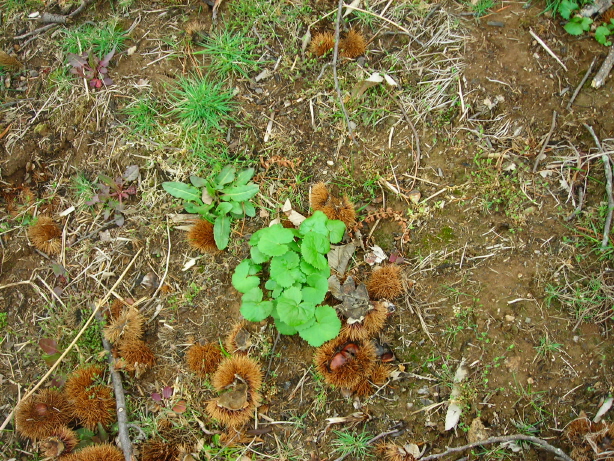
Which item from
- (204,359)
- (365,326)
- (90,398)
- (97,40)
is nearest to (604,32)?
(365,326)

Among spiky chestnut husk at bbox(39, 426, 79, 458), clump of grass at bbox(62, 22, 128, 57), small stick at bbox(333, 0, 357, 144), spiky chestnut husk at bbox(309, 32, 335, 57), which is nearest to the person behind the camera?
spiky chestnut husk at bbox(39, 426, 79, 458)

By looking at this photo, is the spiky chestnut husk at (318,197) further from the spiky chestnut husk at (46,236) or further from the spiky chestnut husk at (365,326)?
the spiky chestnut husk at (46,236)

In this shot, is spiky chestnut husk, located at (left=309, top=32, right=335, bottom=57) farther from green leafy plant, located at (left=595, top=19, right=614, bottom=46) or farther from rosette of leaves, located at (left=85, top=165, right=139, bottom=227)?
green leafy plant, located at (left=595, top=19, right=614, bottom=46)

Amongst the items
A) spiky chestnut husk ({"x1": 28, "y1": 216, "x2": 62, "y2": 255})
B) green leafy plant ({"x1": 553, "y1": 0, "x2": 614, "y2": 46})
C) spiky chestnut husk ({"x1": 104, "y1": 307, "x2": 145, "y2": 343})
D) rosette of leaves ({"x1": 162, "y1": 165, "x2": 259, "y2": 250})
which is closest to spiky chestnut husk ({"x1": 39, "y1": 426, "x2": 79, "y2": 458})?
spiky chestnut husk ({"x1": 104, "y1": 307, "x2": 145, "y2": 343})

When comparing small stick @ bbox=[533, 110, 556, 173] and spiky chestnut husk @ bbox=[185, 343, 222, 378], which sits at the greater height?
small stick @ bbox=[533, 110, 556, 173]

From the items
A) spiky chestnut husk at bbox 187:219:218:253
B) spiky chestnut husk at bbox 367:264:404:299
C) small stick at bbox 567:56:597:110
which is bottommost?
spiky chestnut husk at bbox 367:264:404:299

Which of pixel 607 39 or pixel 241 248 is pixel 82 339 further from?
pixel 607 39

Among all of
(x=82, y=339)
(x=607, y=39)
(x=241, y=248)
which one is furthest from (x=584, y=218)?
(x=82, y=339)
